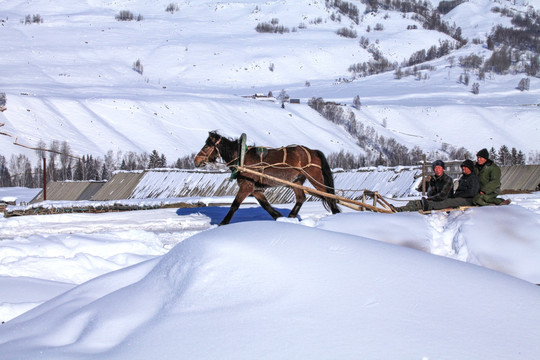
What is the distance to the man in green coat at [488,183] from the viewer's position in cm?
936

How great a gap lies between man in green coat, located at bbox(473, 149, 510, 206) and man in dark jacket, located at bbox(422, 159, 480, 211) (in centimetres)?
10

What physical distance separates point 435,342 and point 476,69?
129m

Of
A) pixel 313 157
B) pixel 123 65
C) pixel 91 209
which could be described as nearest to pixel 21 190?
pixel 91 209

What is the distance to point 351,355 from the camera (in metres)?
2.99

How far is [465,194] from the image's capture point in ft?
31.5

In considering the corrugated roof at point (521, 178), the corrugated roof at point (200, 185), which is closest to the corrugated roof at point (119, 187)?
the corrugated roof at point (200, 185)

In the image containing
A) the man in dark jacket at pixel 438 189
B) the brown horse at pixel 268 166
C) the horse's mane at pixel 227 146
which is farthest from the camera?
the horse's mane at pixel 227 146

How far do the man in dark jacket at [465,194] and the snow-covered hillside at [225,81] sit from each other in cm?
5522

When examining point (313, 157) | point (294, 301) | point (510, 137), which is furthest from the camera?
point (510, 137)

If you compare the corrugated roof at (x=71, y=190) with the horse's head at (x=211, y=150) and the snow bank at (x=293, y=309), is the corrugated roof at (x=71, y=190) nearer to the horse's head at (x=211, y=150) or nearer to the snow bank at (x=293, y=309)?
the horse's head at (x=211, y=150)

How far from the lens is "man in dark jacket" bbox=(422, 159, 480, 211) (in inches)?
369

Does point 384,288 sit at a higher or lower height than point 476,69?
higher

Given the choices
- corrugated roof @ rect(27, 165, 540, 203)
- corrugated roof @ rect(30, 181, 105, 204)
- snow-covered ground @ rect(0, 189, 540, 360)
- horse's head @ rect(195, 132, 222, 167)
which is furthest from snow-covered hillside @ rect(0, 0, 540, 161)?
snow-covered ground @ rect(0, 189, 540, 360)

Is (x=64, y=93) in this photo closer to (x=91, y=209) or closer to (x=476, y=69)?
(x=91, y=209)
